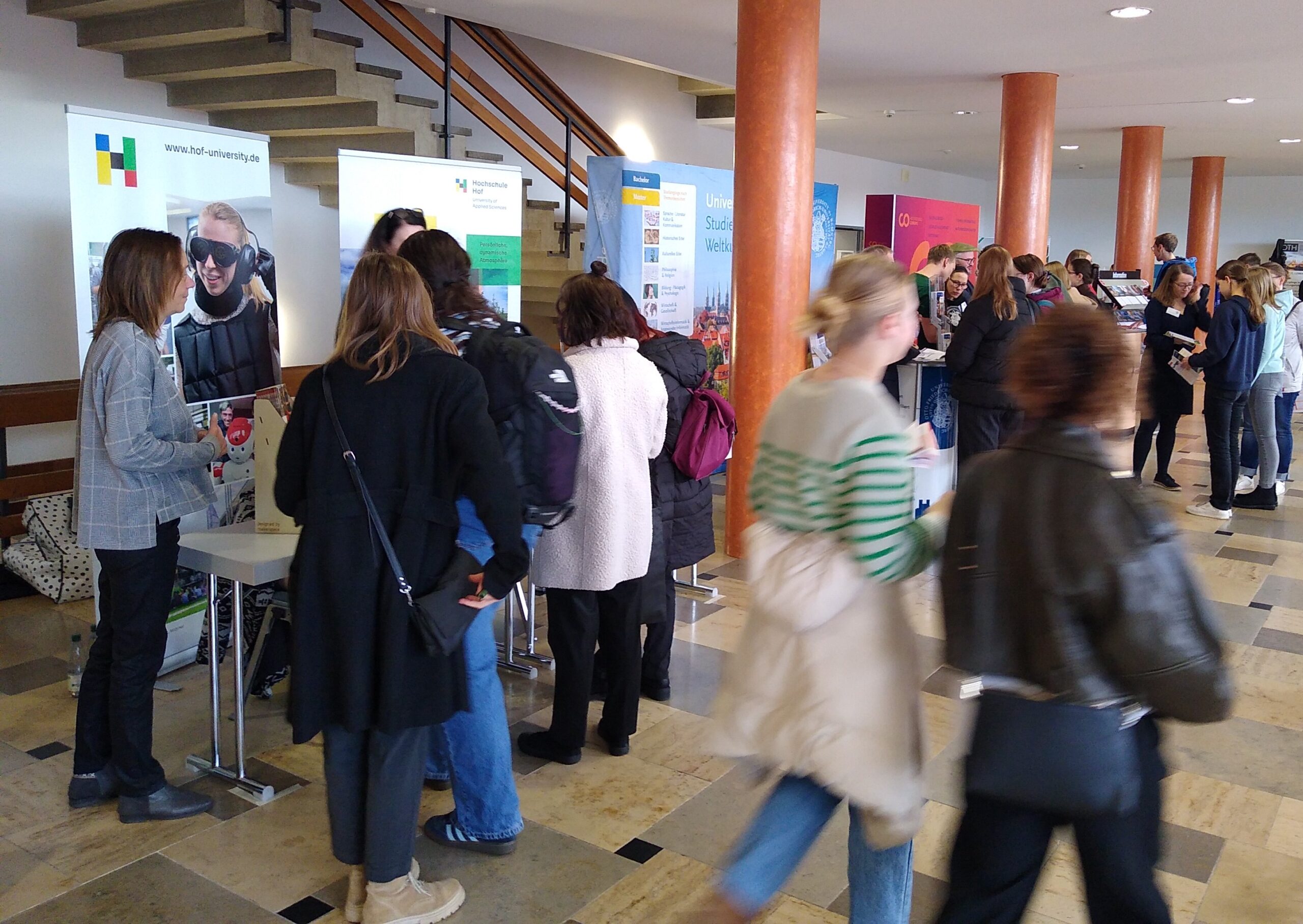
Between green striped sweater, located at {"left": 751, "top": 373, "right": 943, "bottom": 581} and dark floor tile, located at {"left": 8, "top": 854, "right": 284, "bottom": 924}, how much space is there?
1.64 metres

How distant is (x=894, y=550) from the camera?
1723 millimetres

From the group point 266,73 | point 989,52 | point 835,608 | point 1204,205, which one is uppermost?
point 989,52

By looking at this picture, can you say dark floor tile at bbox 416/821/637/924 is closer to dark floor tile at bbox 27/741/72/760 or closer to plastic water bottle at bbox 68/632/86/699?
dark floor tile at bbox 27/741/72/760

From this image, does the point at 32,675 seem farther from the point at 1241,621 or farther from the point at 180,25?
the point at 1241,621

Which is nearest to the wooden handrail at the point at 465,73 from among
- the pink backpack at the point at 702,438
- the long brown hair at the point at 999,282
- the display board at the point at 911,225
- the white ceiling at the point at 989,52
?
the white ceiling at the point at 989,52

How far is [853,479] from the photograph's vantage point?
1.72 metres

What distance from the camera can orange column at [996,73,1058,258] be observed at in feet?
27.5

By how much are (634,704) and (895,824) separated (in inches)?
62.9

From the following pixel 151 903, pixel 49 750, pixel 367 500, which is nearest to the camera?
pixel 367 500

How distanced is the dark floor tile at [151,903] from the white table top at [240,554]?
0.76 meters

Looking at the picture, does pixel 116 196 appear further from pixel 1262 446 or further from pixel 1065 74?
pixel 1065 74

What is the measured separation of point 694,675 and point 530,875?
1.47 meters

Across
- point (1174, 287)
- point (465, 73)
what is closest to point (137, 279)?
point (465, 73)

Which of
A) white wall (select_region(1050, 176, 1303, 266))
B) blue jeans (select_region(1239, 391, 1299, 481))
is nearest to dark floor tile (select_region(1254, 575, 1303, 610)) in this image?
blue jeans (select_region(1239, 391, 1299, 481))
